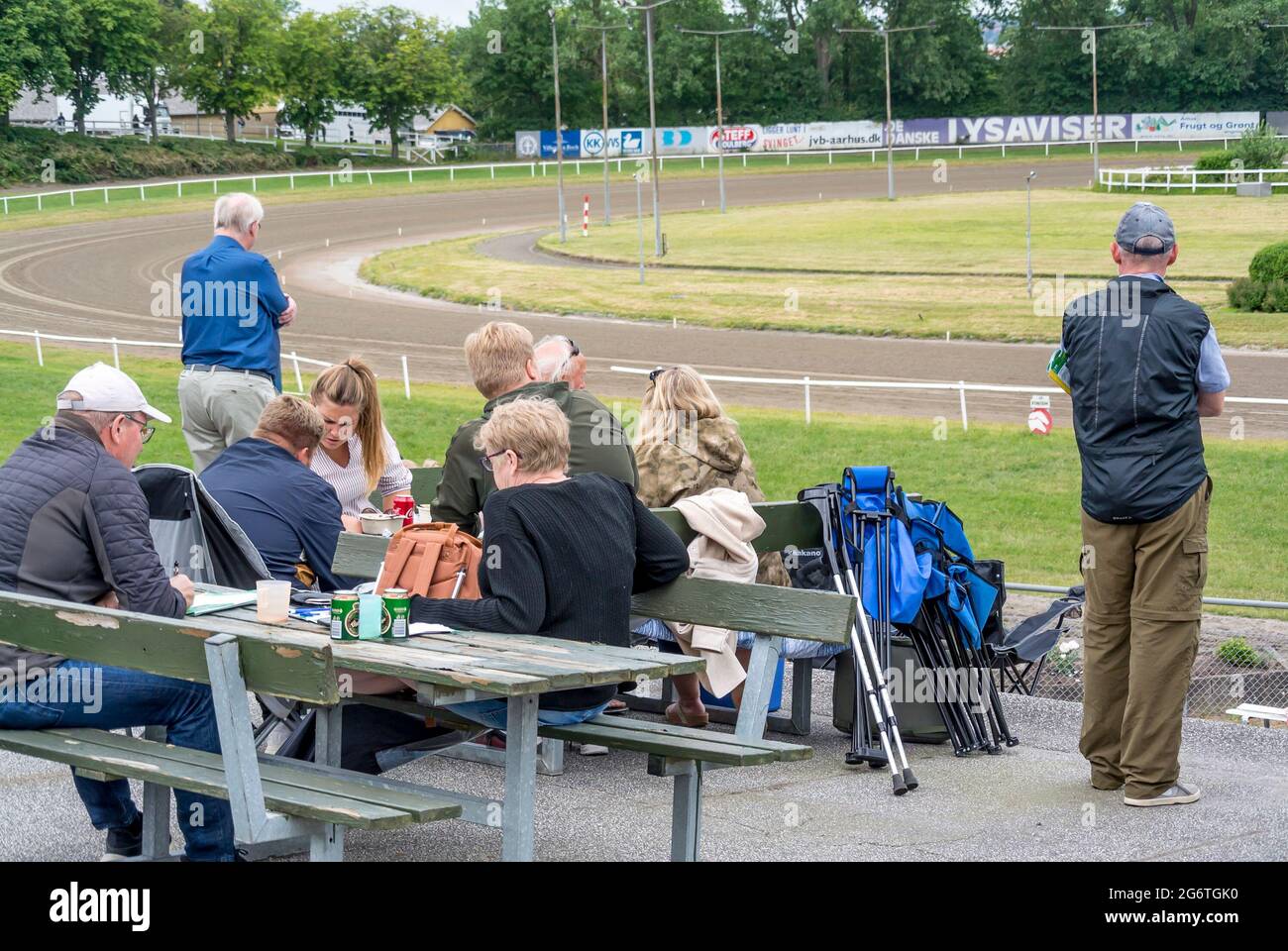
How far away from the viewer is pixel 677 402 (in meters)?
7.02

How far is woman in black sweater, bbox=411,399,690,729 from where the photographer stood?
16.2 ft

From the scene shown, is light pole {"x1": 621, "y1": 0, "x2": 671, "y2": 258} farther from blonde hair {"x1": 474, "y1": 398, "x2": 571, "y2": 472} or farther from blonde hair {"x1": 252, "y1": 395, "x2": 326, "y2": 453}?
blonde hair {"x1": 474, "y1": 398, "x2": 571, "y2": 472}

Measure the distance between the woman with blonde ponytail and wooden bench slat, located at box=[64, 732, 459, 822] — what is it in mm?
2540

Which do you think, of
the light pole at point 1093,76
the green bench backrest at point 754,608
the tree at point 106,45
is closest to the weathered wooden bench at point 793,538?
the green bench backrest at point 754,608

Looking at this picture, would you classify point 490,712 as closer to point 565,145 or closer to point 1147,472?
point 1147,472

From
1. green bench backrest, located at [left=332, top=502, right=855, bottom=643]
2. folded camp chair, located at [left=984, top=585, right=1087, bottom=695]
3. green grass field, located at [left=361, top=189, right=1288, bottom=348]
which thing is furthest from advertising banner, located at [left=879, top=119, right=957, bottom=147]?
green bench backrest, located at [left=332, top=502, right=855, bottom=643]

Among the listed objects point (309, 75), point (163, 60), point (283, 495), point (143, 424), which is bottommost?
point (283, 495)

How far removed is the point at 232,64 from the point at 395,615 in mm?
75749

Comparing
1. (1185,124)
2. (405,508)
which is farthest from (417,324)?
(1185,124)

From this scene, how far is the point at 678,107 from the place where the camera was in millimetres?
91688

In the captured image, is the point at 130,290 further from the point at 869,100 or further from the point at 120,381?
the point at 869,100

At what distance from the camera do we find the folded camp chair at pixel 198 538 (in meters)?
5.89

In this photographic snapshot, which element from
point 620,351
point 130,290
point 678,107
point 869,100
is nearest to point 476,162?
point 678,107

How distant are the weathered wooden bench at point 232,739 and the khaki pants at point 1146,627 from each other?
268 centimetres
